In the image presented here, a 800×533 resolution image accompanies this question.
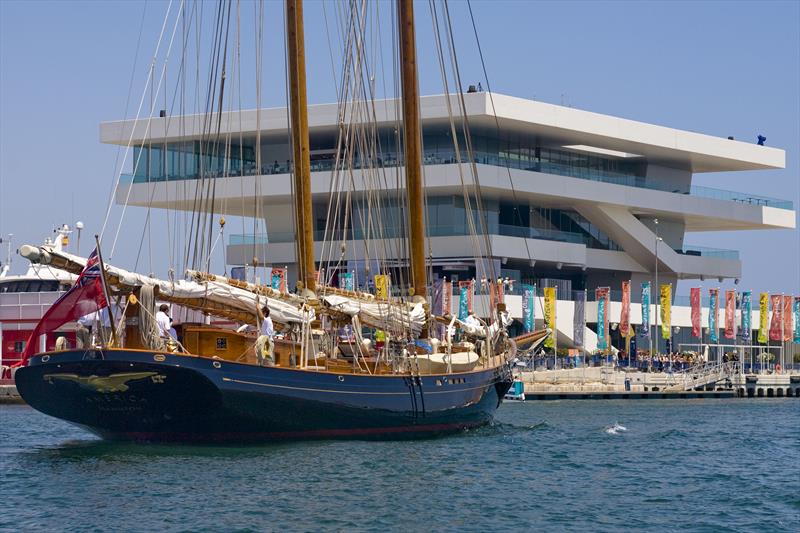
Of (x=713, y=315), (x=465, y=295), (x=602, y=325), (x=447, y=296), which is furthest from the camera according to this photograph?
(x=713, y=315)

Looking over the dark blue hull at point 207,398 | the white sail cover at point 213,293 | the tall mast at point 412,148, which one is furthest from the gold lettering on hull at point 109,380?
the tall mast at point 412,148

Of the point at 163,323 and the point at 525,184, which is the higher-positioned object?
the point at 525,184

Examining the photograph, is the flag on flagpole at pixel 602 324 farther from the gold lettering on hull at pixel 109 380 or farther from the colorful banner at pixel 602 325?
the gold lettering on hull at pixel 109 380

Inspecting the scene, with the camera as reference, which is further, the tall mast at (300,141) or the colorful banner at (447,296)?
the colorful banner at (447,296)

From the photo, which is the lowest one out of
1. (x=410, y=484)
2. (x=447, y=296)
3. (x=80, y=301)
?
(x=410, y=484)

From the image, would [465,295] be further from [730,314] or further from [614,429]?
[614,429]

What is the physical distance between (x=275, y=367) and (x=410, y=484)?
20.7 ft

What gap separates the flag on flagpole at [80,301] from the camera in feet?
109

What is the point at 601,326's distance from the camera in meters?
81.4

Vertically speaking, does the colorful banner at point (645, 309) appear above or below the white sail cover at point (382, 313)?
above

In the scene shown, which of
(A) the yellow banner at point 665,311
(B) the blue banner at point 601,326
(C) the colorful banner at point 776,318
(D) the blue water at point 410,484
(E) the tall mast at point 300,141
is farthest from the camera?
(C) the colorful banner at point 776,318

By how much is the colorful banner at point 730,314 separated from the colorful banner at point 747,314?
55.0 inches

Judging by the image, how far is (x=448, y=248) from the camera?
3332 inches

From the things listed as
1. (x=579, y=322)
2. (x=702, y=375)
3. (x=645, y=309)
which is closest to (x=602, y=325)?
(x=579, y=322)
